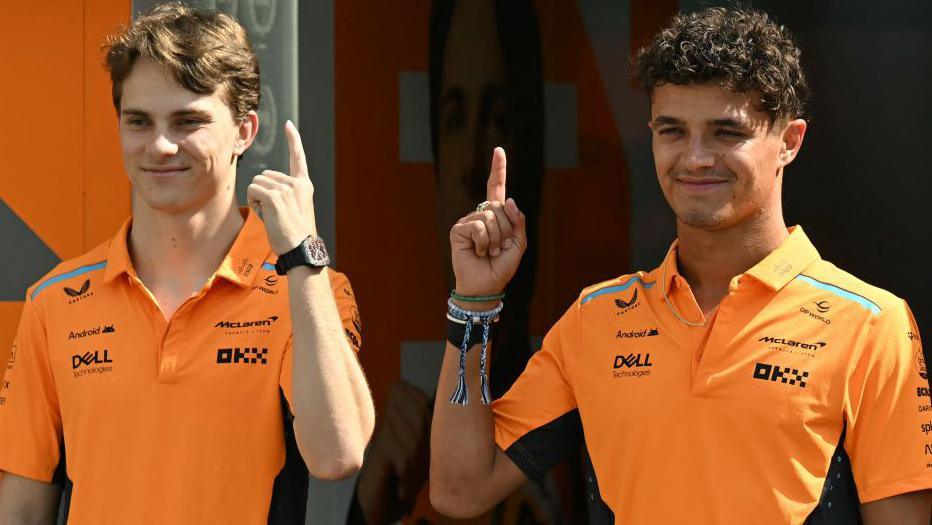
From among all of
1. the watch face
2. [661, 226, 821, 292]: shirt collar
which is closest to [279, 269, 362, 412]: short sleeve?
the watch face

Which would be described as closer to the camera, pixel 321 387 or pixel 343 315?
pixel 321 387

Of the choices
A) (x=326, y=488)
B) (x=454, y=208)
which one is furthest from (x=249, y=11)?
(x=326, y=488)

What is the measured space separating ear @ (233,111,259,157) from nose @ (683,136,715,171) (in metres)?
0.77

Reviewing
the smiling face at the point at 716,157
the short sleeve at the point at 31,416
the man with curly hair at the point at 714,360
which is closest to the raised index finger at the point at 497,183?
the man with curly hair at the point at 714,360

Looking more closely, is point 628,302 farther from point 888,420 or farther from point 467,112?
A: point 467,112

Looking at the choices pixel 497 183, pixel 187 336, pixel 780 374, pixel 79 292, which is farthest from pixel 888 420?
pixel 79 292

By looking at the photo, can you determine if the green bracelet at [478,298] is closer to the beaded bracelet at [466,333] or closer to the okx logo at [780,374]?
the beaded bracelet at [466,333]

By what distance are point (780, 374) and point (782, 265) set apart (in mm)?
195

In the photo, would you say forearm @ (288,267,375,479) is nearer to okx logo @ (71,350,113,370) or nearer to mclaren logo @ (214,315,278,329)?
mclaren logo @ (214,315,278,329)

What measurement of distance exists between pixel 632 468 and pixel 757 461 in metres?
0.20

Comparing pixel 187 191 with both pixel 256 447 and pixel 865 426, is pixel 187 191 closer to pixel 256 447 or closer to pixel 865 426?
pixel 256 447

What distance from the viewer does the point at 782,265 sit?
198cm

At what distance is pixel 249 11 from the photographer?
8.44 feet

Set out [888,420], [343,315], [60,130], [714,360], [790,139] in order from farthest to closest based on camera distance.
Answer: [60,130] < [343,315] < [790,139] < [714,360] < [888,420]
